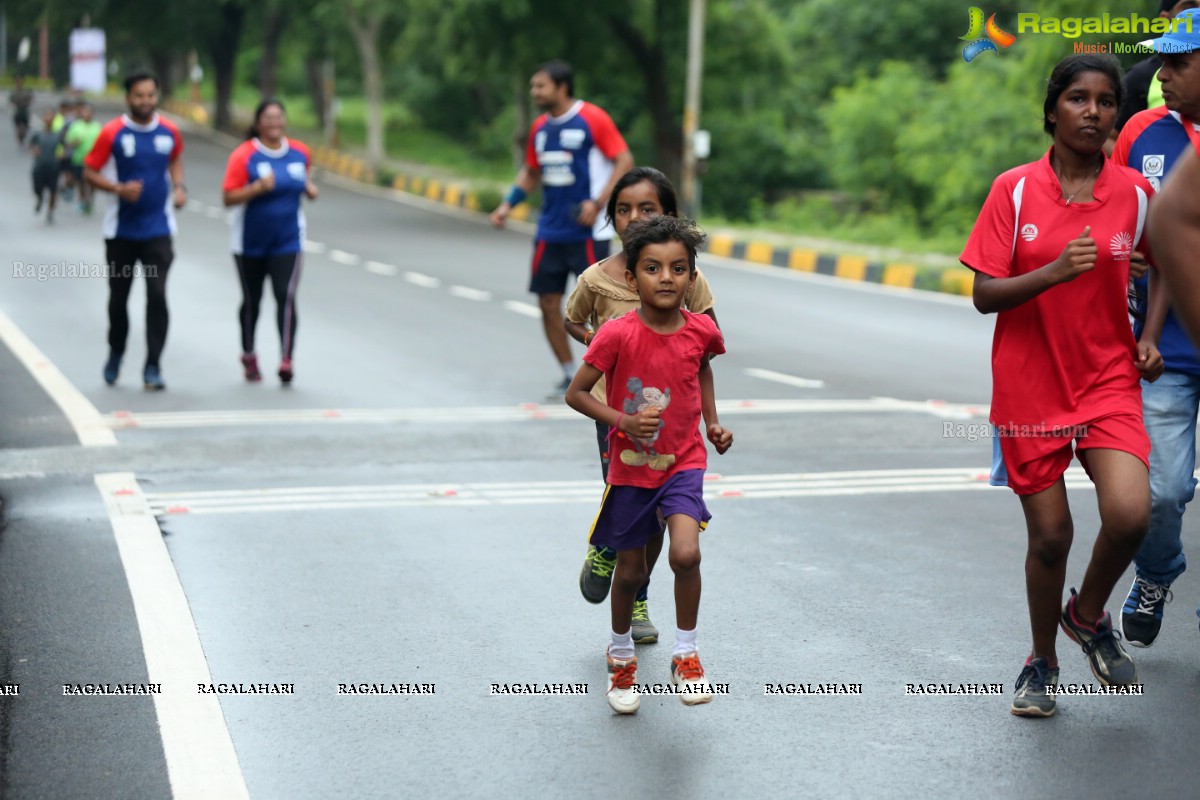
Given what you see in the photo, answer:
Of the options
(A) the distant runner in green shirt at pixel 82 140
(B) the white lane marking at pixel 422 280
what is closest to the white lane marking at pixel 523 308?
(B) the white lane marking at pixel 422 280

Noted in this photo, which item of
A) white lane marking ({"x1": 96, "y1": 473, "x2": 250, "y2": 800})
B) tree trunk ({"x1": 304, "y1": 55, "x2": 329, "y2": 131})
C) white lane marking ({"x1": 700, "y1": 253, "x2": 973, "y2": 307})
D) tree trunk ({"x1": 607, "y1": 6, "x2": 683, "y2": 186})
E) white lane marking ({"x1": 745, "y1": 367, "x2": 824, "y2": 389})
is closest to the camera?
white lane marking ({"x1": 96, "y1": 473, "x2": 250, "y2": 800})

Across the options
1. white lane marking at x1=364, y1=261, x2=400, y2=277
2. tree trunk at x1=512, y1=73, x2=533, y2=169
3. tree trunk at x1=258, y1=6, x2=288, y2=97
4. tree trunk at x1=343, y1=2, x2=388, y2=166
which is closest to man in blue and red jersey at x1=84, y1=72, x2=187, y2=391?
white lane marking at x1=364, y1=261, x2=400, y2=277

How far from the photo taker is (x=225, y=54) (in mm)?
54062

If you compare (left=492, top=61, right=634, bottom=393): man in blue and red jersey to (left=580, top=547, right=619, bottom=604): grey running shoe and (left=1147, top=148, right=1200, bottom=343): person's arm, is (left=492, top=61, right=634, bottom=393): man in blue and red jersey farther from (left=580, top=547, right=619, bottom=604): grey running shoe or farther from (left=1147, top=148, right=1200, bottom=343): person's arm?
(left=1147, top=148, right=1200, bottom=343): person's arm

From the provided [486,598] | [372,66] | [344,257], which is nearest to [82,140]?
[344,257]

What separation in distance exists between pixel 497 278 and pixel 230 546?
12337 mm

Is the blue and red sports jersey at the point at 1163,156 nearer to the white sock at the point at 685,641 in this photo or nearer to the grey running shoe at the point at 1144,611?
→ the grey running shoe at the point at 1144,611

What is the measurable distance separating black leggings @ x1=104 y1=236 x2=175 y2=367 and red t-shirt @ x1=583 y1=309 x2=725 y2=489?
6.53 m

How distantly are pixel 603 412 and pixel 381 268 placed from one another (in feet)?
51.1

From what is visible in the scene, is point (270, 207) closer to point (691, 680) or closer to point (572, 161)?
point (572, 161)

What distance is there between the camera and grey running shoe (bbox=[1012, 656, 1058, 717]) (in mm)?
4730

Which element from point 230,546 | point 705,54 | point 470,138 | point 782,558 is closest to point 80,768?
point 230,546

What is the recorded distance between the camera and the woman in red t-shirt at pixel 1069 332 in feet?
15.1

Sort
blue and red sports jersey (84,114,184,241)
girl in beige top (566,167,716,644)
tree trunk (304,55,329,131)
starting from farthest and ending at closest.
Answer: tree trunk (304,55,329,131) < blue and red sports jersey (84,114,184,241) < girl in beige top (566,167,716,644)
